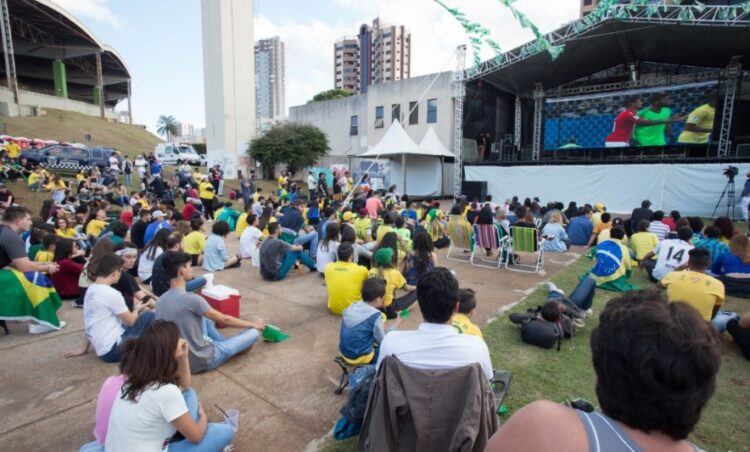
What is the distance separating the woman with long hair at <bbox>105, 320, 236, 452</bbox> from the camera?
6.42 ft

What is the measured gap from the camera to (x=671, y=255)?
600 cm

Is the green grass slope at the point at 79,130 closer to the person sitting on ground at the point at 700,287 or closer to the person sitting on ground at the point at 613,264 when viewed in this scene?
the person sitting on ground at the point at 613,264

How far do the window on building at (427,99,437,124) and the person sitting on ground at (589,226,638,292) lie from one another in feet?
63.2

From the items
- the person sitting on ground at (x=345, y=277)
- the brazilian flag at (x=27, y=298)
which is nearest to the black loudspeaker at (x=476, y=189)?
the person sitting on ground at (x=345, y=277)

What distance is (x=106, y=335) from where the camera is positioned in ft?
12.2

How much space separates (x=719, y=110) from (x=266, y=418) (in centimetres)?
2222

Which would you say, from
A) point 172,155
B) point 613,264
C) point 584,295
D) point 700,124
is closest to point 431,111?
point 700,124

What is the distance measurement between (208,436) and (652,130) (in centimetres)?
2057

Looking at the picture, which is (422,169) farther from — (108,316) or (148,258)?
(108,316)

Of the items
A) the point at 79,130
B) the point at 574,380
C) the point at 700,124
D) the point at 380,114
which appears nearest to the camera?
the point at 574,380

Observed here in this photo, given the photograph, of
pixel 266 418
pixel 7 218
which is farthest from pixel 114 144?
pixel 266 418

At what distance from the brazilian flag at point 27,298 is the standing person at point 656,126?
2070 centimetres

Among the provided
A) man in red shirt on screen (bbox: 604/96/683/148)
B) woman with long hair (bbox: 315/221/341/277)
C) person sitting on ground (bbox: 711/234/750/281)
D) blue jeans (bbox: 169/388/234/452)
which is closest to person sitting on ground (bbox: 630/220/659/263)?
person sitting on ground (bbox: 711/234/750/281)

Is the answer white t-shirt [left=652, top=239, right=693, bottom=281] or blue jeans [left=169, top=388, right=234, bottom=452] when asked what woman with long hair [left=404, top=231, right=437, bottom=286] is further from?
white t-shirt [left=652, top=239, right=693, bottom=281]
